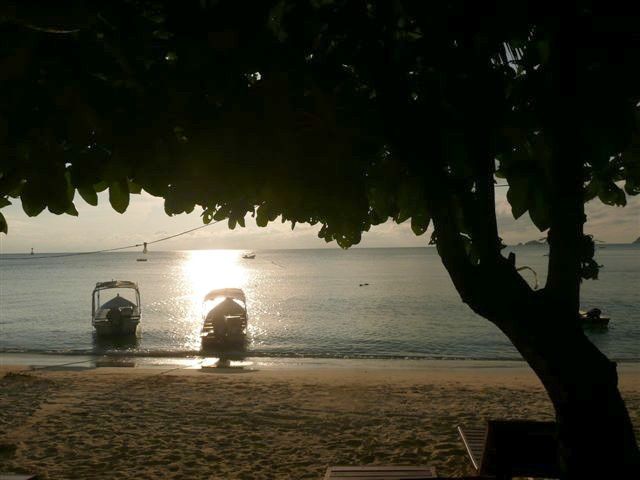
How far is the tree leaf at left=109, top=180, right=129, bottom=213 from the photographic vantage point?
2966 millimetres

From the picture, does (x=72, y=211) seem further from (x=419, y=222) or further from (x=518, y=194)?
(x=419, y=222)

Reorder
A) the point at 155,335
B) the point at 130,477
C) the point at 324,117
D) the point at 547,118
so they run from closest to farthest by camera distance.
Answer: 1. the point at 547,118
2. the point at 324,117
3. the point at 130,477
4. the point at 155,335

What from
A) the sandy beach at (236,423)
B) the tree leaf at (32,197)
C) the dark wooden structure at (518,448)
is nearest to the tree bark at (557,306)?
the dark wooden structure at (518,448)

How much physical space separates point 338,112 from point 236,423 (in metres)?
8.25

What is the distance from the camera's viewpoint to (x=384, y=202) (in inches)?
196

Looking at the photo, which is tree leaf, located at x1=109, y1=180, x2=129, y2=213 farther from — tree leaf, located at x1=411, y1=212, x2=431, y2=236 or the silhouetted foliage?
tree leaf, located at x1=411, y1=212, x2=431, y2=236

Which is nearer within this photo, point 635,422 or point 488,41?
point 488,41

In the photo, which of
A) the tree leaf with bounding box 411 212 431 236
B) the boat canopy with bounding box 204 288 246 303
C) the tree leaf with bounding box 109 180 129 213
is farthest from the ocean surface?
the tree leaf with bounding box 109 180 129 213

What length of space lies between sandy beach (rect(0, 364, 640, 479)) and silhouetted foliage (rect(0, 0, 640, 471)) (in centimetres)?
484

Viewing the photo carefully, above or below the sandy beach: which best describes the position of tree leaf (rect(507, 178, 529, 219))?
above

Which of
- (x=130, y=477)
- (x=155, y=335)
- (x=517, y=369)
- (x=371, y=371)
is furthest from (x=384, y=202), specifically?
(x=155, y=335)

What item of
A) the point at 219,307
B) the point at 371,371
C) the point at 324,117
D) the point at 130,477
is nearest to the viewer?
the point at 324,117

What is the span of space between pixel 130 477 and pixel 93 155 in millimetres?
5771

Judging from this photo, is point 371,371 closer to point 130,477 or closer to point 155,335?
point 130,477
